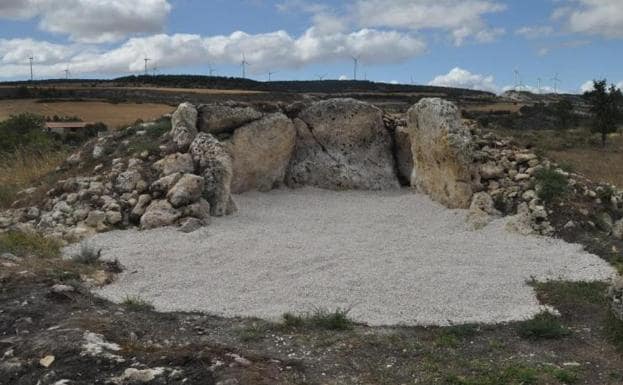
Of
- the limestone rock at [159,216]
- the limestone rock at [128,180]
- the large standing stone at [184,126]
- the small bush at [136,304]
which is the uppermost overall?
the large standing stone at [184,126]

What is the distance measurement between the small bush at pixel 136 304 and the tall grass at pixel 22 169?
6.77 meters

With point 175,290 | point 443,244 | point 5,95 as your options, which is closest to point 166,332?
point 175,290

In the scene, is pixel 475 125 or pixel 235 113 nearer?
pixel 235 113

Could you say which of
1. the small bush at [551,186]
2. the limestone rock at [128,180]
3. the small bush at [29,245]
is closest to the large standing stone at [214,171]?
the limestone rock at [128,180]

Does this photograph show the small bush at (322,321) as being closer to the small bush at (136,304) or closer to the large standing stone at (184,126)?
the small bush at (136,304)

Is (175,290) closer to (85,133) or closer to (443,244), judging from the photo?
(443,244)

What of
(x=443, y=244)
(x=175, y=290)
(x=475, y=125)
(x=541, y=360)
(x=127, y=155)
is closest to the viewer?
(x=541, y=360)

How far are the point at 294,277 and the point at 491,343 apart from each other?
9.38 feet

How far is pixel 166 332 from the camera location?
635cm

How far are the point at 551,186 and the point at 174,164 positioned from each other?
6.99 metres

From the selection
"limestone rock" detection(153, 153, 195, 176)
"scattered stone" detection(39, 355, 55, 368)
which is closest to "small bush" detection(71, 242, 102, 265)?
"limestone rock" detection(153, 153, 195, 176)

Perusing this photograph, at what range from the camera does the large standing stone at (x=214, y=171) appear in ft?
38.3

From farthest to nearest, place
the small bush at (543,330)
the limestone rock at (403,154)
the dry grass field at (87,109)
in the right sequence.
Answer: the dry grass field at (87,109)
the limestone rock at (403,154)
the small bush at (543,330)

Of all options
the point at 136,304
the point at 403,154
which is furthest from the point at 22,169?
the point at 136,304
